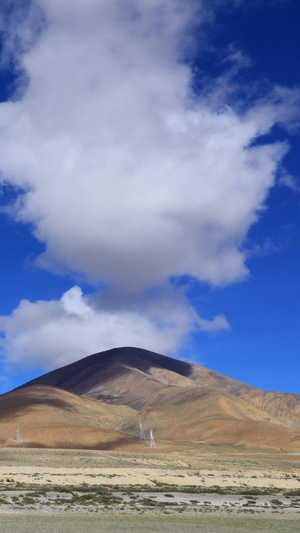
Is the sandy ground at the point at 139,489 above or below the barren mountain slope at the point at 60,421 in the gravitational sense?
below

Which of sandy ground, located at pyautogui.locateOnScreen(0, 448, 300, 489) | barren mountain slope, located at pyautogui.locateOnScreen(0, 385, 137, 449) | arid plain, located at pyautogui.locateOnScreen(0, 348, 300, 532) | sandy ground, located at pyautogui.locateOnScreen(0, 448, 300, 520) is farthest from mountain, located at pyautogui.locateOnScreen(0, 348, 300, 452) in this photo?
sandy ground, located at pyautogui.locateOnScreen(0, 448, 300, 520)

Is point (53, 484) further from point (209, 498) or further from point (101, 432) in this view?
point (101, 432)

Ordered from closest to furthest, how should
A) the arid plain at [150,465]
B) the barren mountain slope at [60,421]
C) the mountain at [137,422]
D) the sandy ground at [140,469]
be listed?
the arid plain at [150,465], the sandy ground at [140,469], the barren mountain slope at [60,421], the mountain at [137,422]

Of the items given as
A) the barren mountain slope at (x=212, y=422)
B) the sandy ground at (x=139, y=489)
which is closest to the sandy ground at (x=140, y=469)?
the sandy ground at (x=139, y=489)

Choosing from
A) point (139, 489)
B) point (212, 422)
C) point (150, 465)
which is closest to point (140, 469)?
point (150, 465)

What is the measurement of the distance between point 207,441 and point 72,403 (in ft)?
149

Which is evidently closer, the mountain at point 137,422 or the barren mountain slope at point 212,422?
the mountain at point 137,422

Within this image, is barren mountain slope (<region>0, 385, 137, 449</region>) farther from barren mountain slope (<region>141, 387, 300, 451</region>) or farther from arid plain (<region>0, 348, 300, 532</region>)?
barren mountain slope (<region>141, 387, 300, 451</region>)

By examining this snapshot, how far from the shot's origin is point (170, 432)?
156 m

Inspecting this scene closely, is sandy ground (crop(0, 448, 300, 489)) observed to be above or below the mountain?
below

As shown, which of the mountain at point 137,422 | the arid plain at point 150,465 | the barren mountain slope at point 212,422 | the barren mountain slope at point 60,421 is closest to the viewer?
the arid plain at point 150,465

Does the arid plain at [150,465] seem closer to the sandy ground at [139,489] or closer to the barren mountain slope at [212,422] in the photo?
A: the sandy ground at [139,489]

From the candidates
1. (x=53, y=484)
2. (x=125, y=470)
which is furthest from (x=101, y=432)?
(x=53, y=484)

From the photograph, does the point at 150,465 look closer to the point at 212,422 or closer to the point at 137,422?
the point at 212,422
